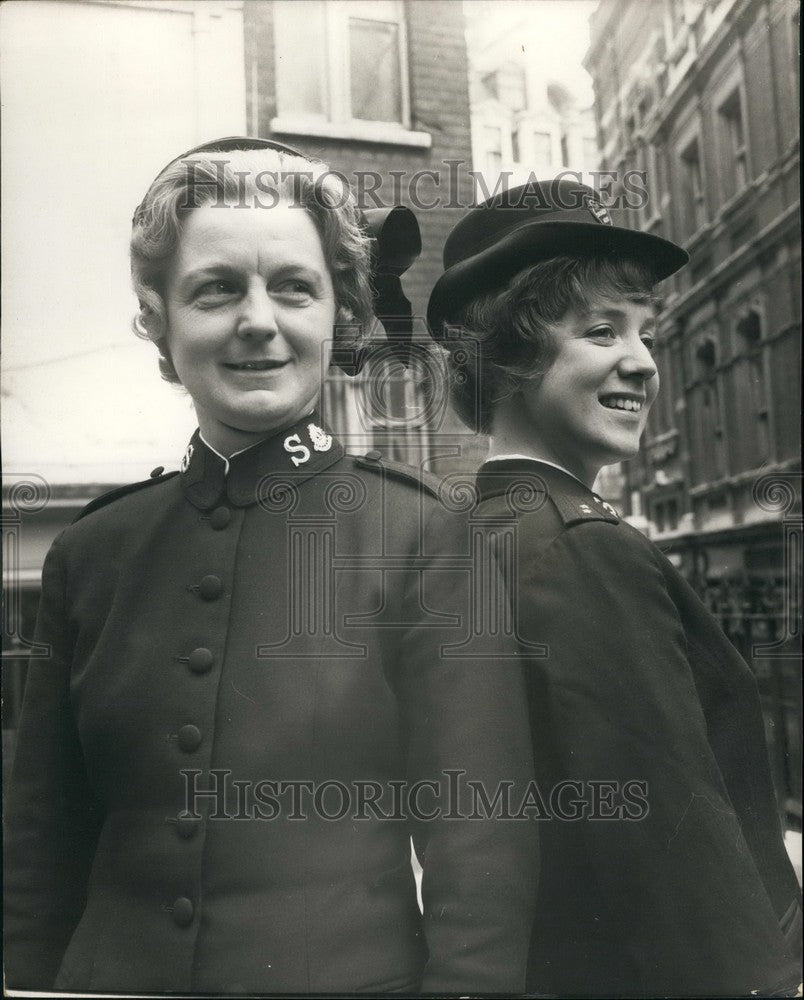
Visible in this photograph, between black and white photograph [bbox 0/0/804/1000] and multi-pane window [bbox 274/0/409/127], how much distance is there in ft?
0.04

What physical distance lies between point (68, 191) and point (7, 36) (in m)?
0.42

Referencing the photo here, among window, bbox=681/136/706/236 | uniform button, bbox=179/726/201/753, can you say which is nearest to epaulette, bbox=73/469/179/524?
uniform button, bbox=179/726/201/753

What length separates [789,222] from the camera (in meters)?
2.20

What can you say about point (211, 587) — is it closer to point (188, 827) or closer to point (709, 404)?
point (188, 827)

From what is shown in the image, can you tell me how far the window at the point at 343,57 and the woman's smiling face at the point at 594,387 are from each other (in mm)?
703

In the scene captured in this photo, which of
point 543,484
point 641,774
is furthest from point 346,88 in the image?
point 641,774

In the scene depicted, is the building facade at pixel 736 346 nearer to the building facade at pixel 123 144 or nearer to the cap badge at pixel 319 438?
the building facade at pixel 123 144

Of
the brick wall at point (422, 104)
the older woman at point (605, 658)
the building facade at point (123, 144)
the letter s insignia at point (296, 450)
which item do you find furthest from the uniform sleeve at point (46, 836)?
the brick wall at point (422, 104)

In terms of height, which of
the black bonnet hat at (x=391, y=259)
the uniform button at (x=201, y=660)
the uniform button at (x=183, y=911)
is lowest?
the uniform button at (x=183, y=911)

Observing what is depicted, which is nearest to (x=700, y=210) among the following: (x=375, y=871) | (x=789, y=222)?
(x=789, y=222)

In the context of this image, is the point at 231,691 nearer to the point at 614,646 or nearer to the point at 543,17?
the point at 614,646

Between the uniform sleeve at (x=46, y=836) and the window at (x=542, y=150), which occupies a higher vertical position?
the window at (x=542, y=150)

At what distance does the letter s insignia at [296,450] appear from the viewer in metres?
2.16

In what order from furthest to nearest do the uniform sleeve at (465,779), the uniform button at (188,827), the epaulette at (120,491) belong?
the epaulette at (120,491) < the uniform button at (188,827) < the uniform sleeve at (465,779)
